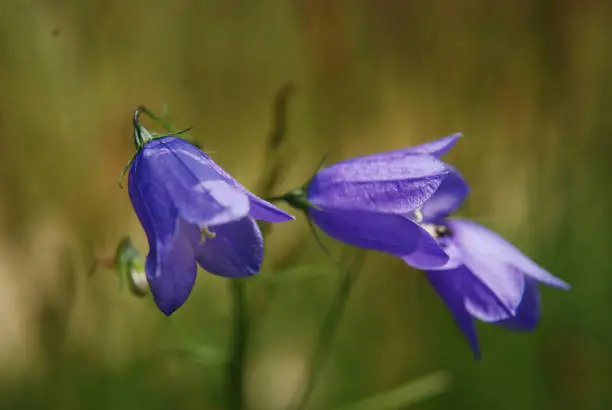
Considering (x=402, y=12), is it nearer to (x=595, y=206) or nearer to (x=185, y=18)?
(x=185, y=18)

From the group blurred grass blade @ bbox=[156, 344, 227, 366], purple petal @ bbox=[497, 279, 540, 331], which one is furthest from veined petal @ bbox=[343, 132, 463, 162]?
blurred grass blade @ bbox=[156, 344, 227, 366]

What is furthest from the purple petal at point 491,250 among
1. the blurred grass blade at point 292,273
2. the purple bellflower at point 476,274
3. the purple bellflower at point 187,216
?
the purple bellflower at point 187,216

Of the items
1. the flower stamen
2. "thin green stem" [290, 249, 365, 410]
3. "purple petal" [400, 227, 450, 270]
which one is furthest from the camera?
"thin green stem" [290, 249, 365, 410]

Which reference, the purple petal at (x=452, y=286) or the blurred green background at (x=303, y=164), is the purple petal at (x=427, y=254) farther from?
the blurred green background at (x=303, y=164)

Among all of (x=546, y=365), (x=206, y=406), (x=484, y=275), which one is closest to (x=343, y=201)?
(x=484, y=275)

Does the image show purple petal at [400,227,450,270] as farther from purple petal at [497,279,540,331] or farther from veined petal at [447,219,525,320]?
purple petal at [497,279,540,331]

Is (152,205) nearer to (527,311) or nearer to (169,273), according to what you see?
(169,273)
